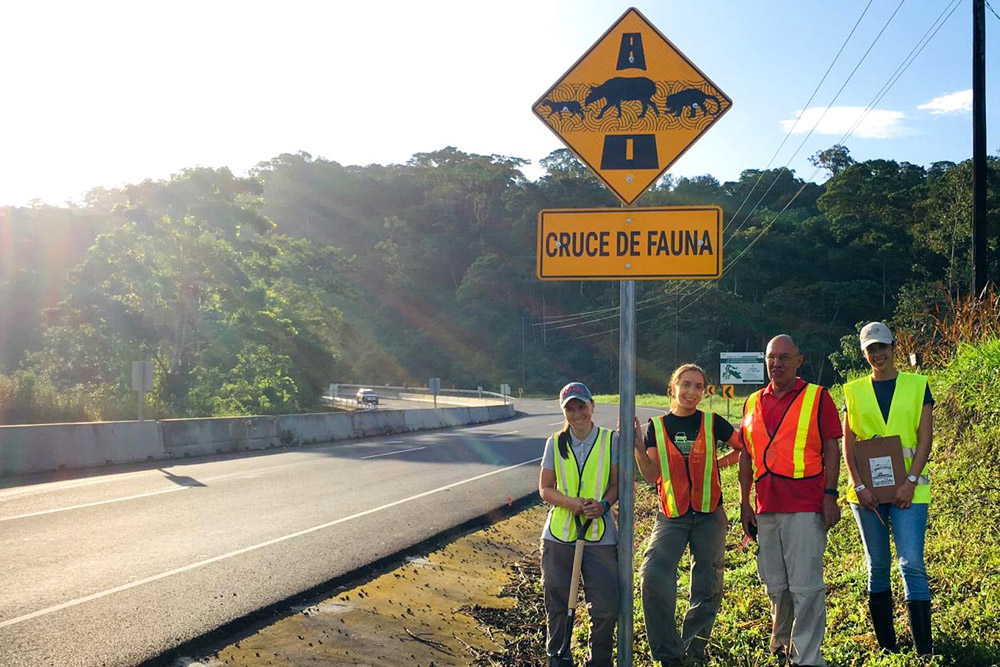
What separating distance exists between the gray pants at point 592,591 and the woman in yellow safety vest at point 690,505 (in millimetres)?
509

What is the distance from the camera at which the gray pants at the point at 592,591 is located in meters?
4.57

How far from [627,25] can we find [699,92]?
1.56 ft

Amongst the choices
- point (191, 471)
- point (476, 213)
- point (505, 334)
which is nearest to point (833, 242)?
point (505, 334)

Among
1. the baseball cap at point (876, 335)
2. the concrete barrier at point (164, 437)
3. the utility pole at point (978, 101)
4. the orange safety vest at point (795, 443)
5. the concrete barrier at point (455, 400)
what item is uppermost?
the utility pole at point (978, 101)

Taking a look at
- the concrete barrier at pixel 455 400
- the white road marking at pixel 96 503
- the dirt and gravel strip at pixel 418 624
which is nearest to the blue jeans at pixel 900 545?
the dirt and gravel strip at pixel 418 624

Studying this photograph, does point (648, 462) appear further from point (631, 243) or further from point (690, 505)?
point (631, 243)

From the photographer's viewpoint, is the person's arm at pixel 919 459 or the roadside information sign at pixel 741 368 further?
the roadside information sign at pixel 741 368

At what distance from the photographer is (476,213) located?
10100 centimetres

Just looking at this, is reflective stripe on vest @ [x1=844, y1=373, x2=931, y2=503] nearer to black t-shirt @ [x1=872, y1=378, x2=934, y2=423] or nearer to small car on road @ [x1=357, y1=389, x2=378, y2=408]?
black t-shirt @ [x1=872, y1=378, x2=934, y2=423]

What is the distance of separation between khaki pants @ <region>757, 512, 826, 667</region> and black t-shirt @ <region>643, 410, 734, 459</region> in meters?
0.54

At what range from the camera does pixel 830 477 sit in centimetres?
478

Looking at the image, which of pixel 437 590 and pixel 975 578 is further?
pixel 437 590

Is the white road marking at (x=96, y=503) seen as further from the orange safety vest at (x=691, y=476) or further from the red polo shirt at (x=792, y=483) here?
the red polo shirt at (x=792, y=483)

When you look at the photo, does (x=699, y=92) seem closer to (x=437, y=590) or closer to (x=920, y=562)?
(x=920, y=562)
